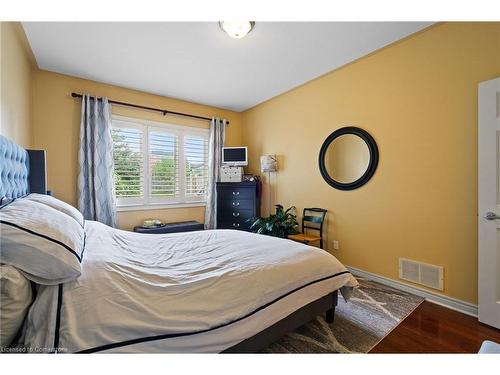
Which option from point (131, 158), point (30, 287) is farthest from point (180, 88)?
point (30, 287)

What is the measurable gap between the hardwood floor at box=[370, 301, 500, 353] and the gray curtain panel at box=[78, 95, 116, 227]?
11.1ft

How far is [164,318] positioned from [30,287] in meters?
0.55

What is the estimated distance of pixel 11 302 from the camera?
34.8 inches

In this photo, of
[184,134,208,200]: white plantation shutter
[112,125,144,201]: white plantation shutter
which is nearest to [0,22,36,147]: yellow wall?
[112,125,144,201]: white plantation shutter

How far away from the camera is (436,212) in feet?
7.30

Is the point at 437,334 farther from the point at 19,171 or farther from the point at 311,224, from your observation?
the point at 19,171

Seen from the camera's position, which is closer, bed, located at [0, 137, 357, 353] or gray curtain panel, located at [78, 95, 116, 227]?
bed, located at [0, 137, 357, 353]

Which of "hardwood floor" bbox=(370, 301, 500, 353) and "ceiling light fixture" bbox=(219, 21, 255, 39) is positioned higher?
"ceiling light fixture" bbox=(219, 21, 255, 39)

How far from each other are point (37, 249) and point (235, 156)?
3421mm

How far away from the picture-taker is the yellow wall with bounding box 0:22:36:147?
6.13ft

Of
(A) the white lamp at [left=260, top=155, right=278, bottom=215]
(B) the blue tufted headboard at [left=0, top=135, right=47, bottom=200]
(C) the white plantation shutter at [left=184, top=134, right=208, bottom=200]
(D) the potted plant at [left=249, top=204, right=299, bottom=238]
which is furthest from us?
(C) the white plantation shutter at [left=184, top=134, right=208, bottom=200]

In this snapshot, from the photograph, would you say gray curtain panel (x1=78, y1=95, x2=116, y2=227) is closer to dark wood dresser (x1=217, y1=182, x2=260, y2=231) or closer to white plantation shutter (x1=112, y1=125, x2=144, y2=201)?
white plantation shutter (x1=112, y1=125, x2=144, y2=201)

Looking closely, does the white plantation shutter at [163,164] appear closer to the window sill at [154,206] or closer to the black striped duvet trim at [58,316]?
the window sill at [154,206]

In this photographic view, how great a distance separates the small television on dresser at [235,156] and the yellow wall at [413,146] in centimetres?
121
